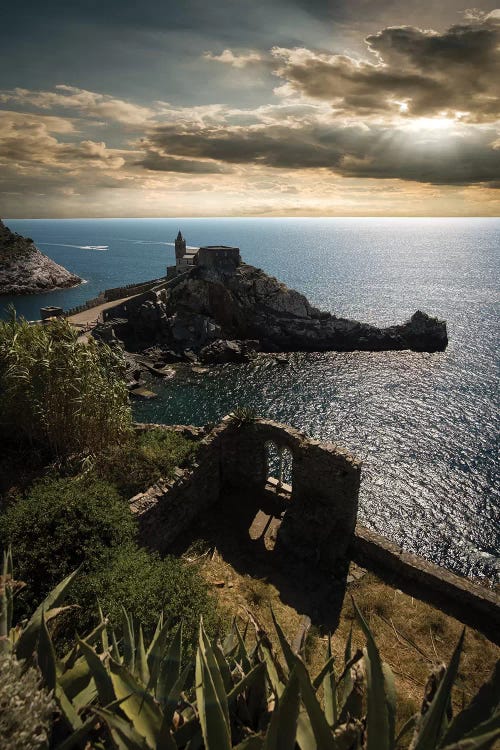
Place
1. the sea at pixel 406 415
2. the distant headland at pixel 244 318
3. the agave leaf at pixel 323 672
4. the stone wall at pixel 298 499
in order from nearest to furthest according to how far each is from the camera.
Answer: the agave leaf at pixel 323 672 → the stone wall at pixel 298 499 → the sea at pixel 406 415 → the distant headland at pixel 244 318

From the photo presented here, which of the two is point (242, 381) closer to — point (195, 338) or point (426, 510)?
point (195, 338)

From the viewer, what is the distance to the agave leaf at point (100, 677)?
16.5ft

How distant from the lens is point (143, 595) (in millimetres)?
9953

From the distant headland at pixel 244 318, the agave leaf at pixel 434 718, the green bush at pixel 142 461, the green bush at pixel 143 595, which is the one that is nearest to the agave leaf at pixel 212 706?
the agave leaf at pixel 434 718

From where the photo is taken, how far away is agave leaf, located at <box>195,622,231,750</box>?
414 centimetres

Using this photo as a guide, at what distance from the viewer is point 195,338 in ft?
209

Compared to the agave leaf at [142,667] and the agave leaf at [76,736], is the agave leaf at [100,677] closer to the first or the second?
the agave leaf at [76,736]

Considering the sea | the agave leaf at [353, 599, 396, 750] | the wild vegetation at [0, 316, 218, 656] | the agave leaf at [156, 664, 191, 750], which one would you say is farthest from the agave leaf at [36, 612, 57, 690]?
the sea

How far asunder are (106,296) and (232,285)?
2239 centimetres

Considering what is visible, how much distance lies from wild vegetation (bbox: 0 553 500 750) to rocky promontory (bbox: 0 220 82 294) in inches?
4443

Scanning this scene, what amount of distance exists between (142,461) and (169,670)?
1157cm

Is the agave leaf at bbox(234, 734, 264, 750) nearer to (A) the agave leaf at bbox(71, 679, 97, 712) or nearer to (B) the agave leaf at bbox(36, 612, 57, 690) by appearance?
(A) the agave leaf at bbox(71, 679, 97, 712)

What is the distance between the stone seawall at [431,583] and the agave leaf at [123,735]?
13.6 meters

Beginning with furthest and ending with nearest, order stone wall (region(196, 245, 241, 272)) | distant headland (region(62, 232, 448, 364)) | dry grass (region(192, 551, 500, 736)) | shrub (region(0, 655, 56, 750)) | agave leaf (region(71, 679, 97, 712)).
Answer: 1. stone wall (region(196, 245, 241, 272))
2. distant headland (region(62, 232, 448, 364))
3. dry grass (region(192, 551, 500, 736))
4. agave leaf (region(71, 679, 97, 712))
5. shrub (region(0, 655, 56, 750))
